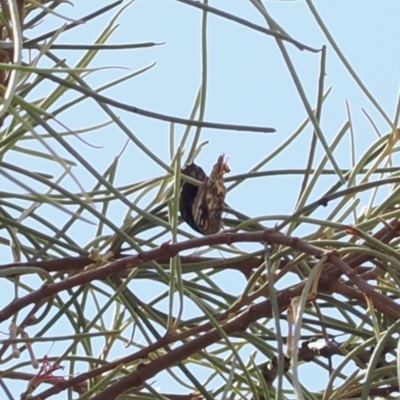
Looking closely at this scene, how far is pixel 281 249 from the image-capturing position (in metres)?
0.45

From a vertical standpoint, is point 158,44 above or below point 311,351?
above

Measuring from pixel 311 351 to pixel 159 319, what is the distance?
0.09m

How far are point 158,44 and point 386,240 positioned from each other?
159 millimetres

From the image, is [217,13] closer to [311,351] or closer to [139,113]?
[139,113]

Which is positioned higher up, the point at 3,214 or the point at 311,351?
the point at 3,214

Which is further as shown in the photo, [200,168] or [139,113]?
[200,168]

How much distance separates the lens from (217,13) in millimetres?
375

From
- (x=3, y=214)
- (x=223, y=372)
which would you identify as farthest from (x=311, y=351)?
(x=3, y=214)

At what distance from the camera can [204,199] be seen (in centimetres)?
46

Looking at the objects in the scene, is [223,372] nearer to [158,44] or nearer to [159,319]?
[159,319]

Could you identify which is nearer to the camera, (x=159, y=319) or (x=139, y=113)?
(x=139, y=113)

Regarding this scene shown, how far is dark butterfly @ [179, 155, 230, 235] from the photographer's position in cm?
46

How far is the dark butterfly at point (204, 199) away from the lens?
46 cm

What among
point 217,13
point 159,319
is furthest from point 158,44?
point 159,319
